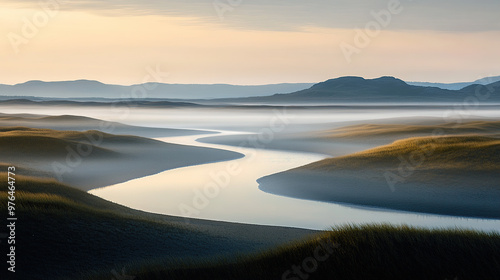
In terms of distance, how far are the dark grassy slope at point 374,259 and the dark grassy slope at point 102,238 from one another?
1.31m

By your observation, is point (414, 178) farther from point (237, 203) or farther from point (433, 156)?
point (237, 203)

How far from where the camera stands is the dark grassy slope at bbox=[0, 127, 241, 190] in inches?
827

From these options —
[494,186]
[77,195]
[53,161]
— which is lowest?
[494,186]

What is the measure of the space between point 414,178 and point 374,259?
39.8 feet

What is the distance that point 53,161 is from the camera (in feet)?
76.6

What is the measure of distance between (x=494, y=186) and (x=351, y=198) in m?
4.17

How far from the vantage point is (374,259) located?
703 cm

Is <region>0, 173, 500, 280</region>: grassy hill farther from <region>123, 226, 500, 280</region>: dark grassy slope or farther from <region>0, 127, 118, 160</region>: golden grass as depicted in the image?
<region>0, 127, 118, 160</region>: golden grass

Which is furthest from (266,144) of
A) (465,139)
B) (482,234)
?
(482,234)

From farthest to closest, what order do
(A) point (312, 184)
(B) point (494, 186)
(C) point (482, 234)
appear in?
(A) point (312, 184) < (B) point (494, 186) < (C) point (482, 234)

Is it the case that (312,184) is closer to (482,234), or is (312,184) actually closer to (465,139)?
(465,139)

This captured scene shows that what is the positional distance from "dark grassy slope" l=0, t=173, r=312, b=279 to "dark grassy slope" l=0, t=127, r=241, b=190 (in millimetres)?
8292

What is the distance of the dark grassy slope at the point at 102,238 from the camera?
28.3 feet

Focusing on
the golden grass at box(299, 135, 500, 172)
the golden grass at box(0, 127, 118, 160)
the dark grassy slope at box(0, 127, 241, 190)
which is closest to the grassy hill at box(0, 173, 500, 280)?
the dark grassy slope at box(0, 127, 241, 190)
